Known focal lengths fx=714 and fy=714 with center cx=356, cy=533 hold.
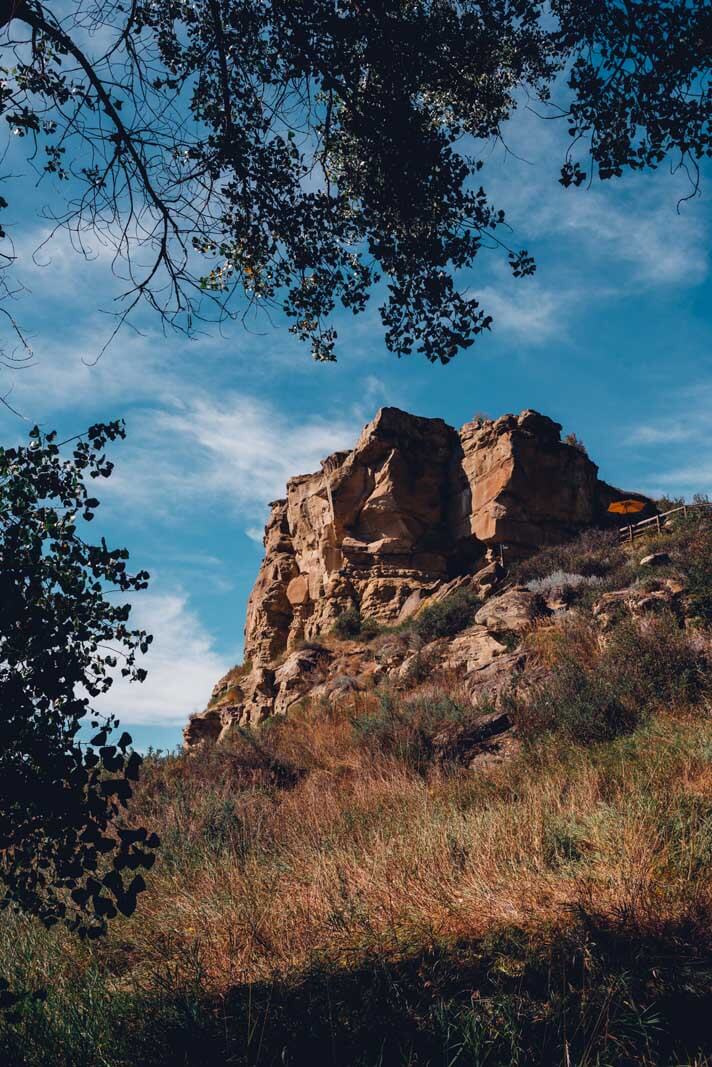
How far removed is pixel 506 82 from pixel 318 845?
7.42 meters

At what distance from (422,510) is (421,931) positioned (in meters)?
27.0

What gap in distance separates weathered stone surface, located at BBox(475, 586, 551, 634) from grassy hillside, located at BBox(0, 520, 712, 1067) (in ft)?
26.2

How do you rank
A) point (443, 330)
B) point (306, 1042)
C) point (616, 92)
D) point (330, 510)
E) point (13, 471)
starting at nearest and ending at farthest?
point (306, 1042) < point (13, 471) < point (616, 92) < point (443, 330) < point (330, 510)

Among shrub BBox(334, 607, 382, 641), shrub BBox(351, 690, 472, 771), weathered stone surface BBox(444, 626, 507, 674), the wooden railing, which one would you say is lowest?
shrub BBox(351, 690, 472, 771)

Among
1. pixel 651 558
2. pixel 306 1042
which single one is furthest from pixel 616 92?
pixel 651 558

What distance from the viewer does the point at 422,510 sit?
30.8 meters

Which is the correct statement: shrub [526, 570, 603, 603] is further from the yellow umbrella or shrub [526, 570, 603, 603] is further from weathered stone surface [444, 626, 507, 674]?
the yellow umbrella

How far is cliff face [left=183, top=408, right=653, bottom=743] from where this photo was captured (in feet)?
94.1

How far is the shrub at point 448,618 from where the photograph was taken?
2147 cm

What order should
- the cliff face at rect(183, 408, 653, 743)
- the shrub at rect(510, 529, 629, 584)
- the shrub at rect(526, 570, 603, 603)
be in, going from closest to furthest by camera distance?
1. the shrub at rect(526, 570, 603, 603)
2. the shrub at rect(510, 529, 629, 584)
3. the cliff face at rect(183, 408, 653, 743)

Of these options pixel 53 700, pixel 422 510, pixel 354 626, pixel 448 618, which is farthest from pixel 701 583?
pixel 422 510

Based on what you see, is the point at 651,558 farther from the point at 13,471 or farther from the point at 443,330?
the point at 13,471

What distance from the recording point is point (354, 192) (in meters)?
6.46

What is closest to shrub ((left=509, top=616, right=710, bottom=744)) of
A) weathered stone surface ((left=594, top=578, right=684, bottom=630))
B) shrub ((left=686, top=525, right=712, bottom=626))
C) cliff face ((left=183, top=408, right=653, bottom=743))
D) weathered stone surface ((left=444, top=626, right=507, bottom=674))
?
shrub ((left=686, top=525, right=712, bottom=626))
